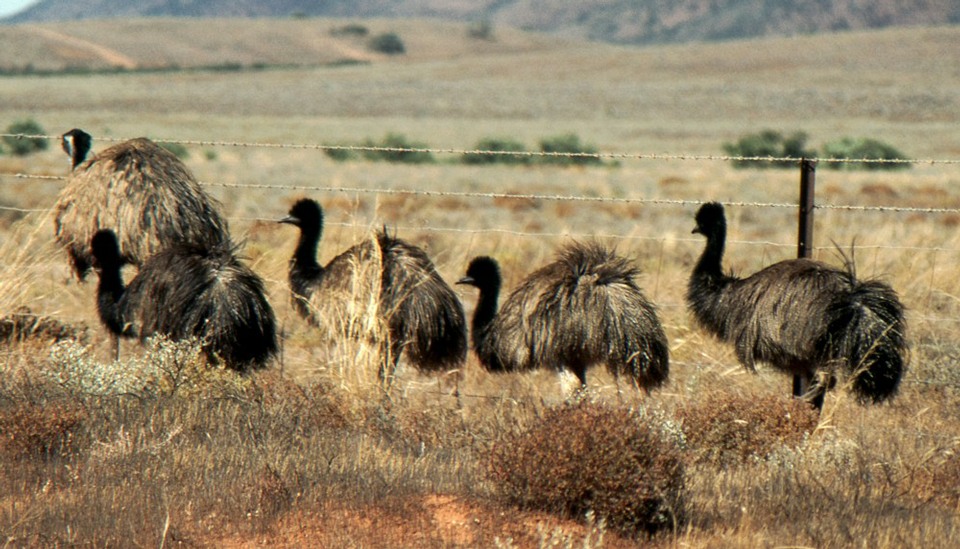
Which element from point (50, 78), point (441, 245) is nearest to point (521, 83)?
point (50, 78)

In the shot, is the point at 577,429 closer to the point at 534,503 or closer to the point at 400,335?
the point at 534,503

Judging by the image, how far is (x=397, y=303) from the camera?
776cm

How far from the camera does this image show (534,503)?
5.15 metres

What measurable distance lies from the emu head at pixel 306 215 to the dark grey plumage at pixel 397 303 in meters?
0.76

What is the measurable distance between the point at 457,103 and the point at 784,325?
6316 cm

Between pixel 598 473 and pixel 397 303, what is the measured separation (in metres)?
3.00

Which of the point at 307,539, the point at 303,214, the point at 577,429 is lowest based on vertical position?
the point at 307,539

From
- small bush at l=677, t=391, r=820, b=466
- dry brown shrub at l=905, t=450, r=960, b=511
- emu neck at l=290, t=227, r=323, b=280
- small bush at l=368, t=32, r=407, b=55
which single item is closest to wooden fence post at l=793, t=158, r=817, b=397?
small bush at l=677, t=391, r=820, b=466

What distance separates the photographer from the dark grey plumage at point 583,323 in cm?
732

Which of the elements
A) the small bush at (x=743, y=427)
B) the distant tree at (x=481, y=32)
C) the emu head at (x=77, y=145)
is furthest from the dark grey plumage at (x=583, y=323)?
the distant tree at (x=481, y=32)

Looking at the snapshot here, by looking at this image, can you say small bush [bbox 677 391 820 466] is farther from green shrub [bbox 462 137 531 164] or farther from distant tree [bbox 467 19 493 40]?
distant tree [bbox 467 19 493 40]

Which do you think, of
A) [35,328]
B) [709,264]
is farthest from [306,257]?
[709,264]

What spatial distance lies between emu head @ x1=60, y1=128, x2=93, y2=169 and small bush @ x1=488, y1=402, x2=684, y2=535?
615cm

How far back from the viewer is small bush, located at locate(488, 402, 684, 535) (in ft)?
16.5
